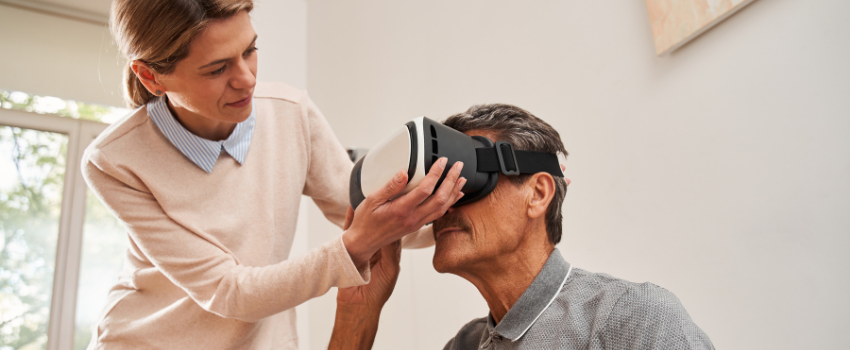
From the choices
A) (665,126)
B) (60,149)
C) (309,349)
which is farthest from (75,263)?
(665,126)

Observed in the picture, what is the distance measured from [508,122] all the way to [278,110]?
0.70 metres

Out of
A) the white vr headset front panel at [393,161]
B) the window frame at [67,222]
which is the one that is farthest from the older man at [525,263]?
the window frame at [67,222]

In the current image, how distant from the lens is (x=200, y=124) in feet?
4.33

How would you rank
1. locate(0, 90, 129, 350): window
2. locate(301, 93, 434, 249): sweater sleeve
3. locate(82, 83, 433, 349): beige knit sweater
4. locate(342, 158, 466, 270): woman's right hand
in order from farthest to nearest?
locate(0, 90, 129, 350): window < locate(301, 93, 434, 249): sweater sleeve < locate(82, 83, 433, 349): beige knit sweater < locate(342, 158, 466, 270): woman's right hand

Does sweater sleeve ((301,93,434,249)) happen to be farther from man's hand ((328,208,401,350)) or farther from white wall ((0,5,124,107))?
white wall ((0,5,124,107))

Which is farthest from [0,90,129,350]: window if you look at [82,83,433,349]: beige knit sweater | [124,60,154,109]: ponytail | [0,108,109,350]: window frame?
[124,60,154,109]: ponytail

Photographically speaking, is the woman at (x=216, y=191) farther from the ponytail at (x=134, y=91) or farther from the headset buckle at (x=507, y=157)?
the headset buckle at (x=507, y=157)

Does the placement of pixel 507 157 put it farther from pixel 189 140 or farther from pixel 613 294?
pixel 189 140

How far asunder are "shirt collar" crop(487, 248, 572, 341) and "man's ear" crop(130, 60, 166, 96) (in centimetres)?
92

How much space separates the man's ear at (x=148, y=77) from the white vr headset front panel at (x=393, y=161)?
0.53 m

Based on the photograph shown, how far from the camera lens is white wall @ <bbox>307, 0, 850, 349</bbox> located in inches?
40.4

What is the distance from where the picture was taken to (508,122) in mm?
1157

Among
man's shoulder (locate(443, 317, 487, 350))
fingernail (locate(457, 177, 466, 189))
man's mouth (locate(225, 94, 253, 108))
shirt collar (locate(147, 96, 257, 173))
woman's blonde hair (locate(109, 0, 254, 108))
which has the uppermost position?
woman's blonde hair (locate(109, 0, 254, 108))

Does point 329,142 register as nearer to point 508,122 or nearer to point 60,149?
point 508,122
